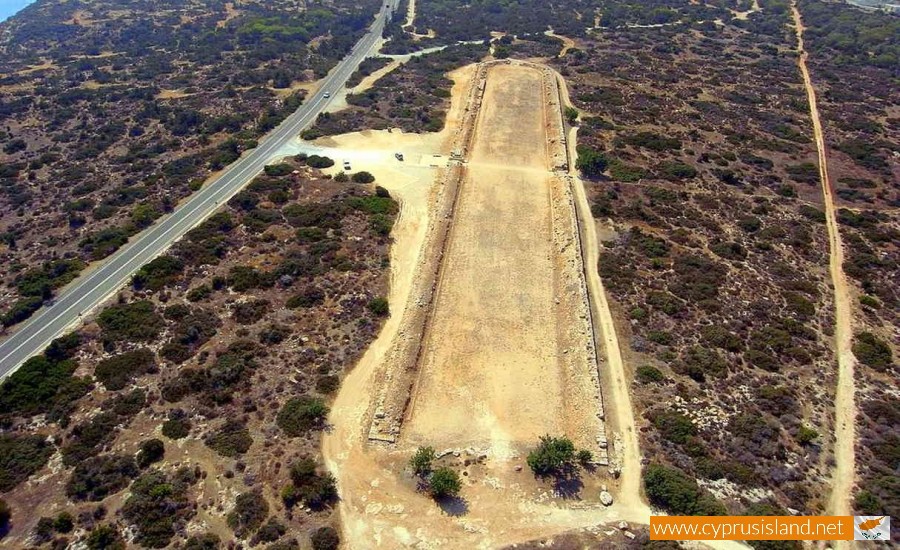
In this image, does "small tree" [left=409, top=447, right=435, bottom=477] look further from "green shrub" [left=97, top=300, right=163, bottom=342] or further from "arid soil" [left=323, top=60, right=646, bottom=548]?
"green shrub" [left=97, top=300, right=163, bottom=342]

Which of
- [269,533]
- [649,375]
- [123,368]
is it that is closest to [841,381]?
[649,375]

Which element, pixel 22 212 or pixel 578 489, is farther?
pixel 22 212

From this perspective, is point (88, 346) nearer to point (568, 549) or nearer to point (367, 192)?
point (367, 192)

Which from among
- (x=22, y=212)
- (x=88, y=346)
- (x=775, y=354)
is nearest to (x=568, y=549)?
(x=775, y=354)

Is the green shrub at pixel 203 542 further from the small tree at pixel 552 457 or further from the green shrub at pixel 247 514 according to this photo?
the small tree at pixel 552 457

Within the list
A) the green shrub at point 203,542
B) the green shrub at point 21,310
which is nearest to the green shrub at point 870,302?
the green shrub at point 203,542

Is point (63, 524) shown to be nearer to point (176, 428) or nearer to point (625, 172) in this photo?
point (176, 428)
